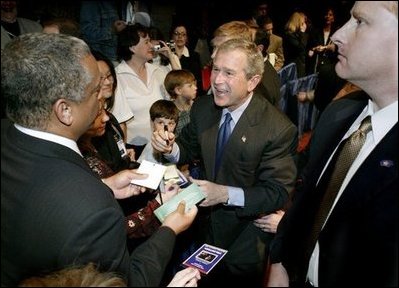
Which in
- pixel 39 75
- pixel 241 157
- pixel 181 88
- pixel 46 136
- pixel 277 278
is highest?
pixel 39 75

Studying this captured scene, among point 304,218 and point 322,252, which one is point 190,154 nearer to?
point 304,218

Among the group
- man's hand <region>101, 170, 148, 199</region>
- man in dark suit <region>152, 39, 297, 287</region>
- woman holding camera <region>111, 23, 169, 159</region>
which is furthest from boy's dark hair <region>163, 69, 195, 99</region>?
man's hand <region>101, 170, 148, 199</region>

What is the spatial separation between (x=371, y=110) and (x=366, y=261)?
2.38 ft

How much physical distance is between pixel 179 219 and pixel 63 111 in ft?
2.63

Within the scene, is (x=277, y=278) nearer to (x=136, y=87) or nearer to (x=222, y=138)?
(x=222, y=138)

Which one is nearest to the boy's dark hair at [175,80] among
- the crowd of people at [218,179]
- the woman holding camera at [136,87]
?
the woman holding camera at [136,87]

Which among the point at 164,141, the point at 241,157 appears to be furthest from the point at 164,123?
the point at 241,157

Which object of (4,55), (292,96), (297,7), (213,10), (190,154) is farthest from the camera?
(297,7)

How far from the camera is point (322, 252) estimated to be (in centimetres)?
162

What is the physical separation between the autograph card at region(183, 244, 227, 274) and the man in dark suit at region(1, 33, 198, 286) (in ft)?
2.58

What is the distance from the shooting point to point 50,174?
A: 1.33 meters

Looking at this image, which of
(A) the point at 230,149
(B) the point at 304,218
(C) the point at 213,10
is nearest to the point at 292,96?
(C) the point at 213,10

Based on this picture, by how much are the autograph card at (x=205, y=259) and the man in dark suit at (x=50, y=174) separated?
786 mm

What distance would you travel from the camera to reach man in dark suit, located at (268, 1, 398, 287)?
4.51ft
